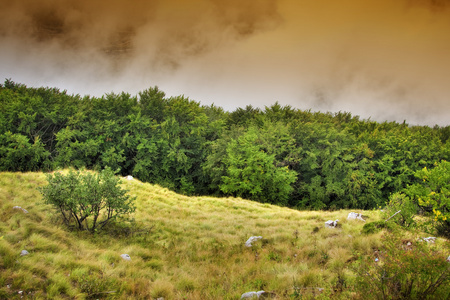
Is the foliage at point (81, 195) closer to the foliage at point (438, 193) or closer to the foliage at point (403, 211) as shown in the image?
the foliage at point (403, 211)

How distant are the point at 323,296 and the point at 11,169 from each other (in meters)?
30.4

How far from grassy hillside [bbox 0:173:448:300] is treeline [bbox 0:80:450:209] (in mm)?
12399

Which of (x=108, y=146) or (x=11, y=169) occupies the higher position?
(x=108, y=146)

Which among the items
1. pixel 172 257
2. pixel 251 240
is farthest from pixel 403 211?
pixel 172 257

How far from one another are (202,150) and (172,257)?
921 inches

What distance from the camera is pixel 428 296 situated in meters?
3.83

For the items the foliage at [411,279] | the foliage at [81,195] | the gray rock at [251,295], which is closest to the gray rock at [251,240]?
the gray rock at [251,295]

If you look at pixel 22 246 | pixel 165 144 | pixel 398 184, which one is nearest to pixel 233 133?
pixel 165 144

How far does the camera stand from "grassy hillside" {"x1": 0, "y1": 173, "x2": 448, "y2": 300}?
5203 mm

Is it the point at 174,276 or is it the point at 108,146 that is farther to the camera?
the point at 108,146

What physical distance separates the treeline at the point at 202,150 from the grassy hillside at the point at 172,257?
12399mm

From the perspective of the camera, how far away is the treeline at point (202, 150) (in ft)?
79.3

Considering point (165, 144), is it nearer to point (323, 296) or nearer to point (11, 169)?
point (11, 169)

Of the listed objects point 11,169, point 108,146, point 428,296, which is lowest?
point 11,169
